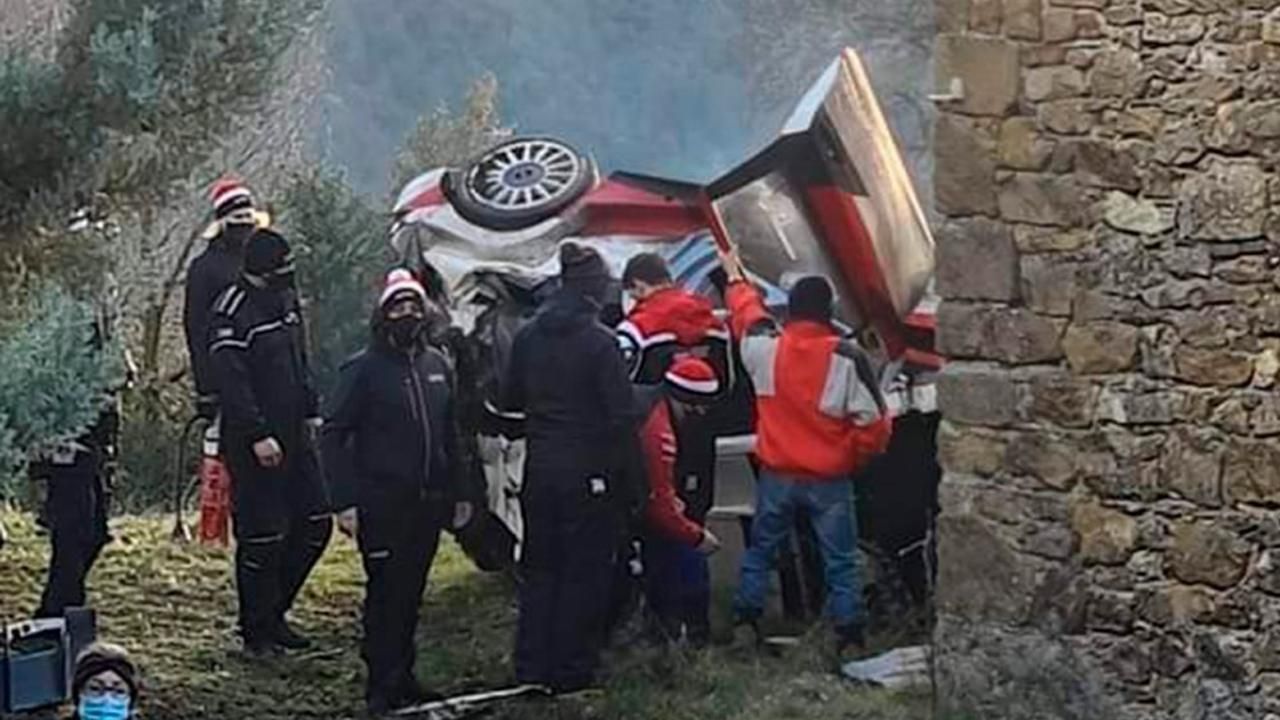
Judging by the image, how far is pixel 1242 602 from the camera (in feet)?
24.0

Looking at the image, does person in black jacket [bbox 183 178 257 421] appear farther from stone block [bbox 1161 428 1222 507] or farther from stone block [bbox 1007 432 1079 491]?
stone block [bbox 1161 428 1222 507]

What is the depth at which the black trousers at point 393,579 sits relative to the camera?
26.7 feet

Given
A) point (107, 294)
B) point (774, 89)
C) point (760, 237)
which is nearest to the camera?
point (107, 294)

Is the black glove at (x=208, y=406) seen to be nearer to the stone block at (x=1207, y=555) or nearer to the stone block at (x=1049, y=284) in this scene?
the stone block at (x=1049, y=284)

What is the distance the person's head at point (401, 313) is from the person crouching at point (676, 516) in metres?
0.83

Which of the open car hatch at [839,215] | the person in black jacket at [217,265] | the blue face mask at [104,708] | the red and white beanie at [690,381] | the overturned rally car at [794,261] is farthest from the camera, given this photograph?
the open car hatch at [839,215]

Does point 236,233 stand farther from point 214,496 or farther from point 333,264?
point 333,264

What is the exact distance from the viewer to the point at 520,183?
→ 1014cm

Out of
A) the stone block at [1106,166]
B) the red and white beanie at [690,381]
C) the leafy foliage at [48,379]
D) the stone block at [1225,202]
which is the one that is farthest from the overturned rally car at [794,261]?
the leafy foliage at [48,379]

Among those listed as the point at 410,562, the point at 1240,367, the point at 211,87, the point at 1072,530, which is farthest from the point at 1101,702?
the point at 211,87

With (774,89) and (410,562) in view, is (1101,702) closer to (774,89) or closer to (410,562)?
(410,562)

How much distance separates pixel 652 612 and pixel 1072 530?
177 centimetres

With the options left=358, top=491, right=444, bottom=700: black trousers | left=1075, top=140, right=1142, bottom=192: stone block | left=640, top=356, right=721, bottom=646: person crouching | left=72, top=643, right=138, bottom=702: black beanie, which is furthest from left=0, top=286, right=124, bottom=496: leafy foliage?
left=1075, top=140, right=1142, bottom=192: stone block

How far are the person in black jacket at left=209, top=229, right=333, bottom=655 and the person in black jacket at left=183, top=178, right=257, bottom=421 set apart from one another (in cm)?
11
